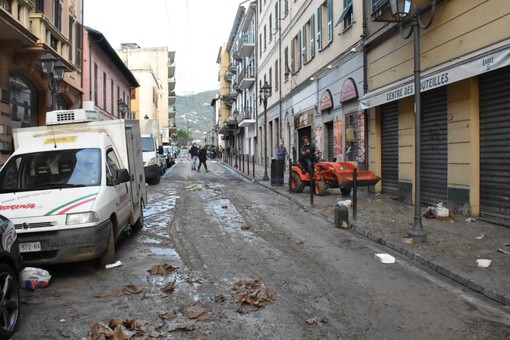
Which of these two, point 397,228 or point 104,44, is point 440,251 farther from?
point 104,44

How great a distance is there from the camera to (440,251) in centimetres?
665

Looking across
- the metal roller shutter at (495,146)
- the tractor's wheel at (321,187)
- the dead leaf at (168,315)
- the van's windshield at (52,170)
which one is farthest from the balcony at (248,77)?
the dead leaf at (168,315)

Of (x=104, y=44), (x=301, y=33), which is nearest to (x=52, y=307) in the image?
(x=301, y=33)

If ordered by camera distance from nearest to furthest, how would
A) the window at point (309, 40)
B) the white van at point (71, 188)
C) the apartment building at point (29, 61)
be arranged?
1. the white van at point (71, 188)
2. the apartment building at point (29, 61)
3. the window at point (309, 40)

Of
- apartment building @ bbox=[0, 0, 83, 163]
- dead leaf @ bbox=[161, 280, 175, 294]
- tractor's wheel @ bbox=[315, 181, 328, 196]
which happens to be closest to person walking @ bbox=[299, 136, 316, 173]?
tractor's wheel @ bbox=[315, 181, 328, 196]

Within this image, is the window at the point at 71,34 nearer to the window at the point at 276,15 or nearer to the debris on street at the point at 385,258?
the window at the point at 276,15

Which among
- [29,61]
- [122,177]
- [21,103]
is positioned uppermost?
[29,61]

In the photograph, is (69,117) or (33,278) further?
(69,117)

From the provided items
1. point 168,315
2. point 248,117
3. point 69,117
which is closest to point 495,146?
point 168,315

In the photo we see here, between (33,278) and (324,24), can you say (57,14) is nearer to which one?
(324,24)

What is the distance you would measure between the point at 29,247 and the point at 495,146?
8199 mm

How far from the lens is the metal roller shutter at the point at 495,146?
8.45 meters

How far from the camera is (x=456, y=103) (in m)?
9.77

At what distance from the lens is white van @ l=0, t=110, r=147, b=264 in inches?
210
